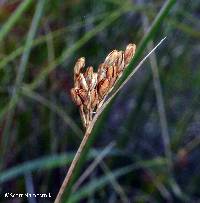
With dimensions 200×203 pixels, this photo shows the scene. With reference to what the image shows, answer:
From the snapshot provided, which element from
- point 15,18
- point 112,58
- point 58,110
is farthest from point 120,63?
point 58,110

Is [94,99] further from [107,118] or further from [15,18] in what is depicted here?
[107,118]

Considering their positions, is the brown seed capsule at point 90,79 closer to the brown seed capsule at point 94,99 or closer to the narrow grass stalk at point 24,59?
the brown seed capsule at point 94,99

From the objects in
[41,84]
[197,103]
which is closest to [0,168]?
[41,84]

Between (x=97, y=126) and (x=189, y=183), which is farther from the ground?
(x=189, y=183)

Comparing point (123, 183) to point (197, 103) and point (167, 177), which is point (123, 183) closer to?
point (167, 177)

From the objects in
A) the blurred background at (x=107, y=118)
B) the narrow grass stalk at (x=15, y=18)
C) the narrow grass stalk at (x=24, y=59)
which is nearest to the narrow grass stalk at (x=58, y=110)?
the blurred background at (x=107, y=118)

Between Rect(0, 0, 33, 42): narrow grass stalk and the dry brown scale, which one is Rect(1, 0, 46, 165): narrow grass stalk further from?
the dry brown scale

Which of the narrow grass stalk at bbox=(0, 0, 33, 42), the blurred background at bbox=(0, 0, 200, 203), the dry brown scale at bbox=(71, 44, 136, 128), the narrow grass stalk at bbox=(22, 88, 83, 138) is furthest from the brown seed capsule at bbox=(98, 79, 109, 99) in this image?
the narrow grass stalk at bbox=(22, 88, 83, 138)
